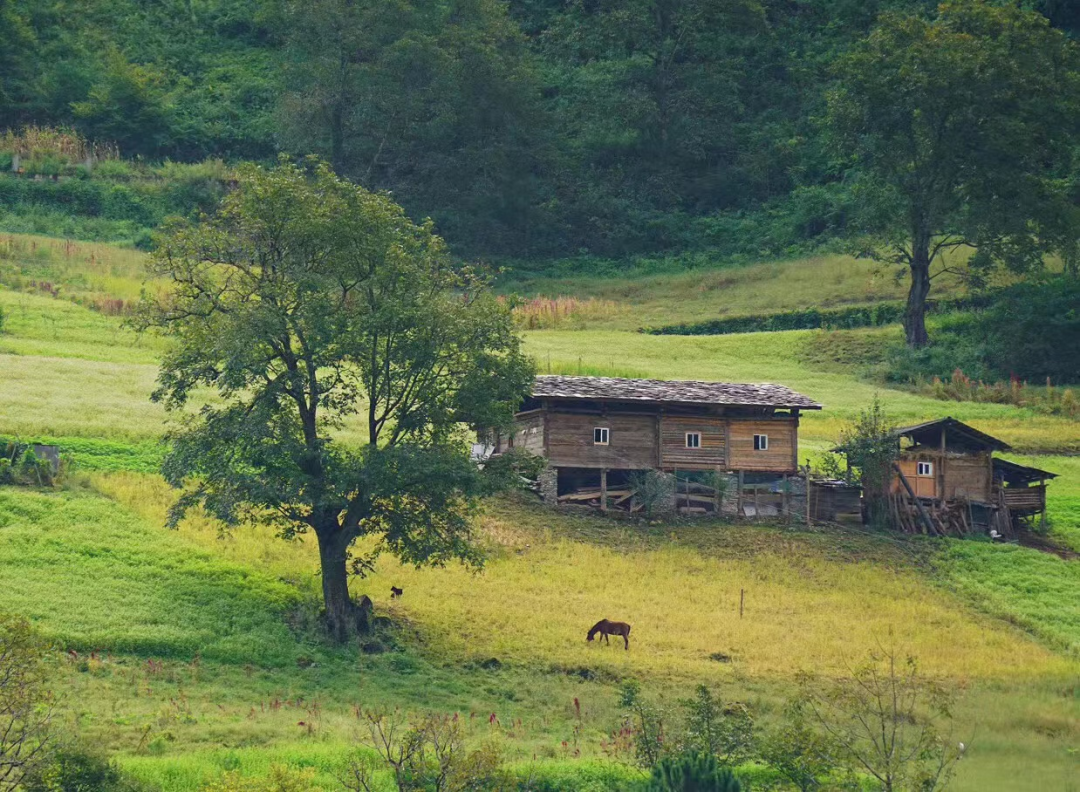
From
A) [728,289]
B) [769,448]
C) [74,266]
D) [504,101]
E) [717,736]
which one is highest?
[504,101]

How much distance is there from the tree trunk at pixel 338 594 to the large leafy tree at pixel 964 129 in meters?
40.6

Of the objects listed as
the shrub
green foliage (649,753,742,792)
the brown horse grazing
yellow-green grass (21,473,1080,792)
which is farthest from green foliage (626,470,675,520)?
the shrub

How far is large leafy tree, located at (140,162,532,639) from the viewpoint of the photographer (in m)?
41.4

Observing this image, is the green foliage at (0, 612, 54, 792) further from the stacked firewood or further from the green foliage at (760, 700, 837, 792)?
the stacked firewood

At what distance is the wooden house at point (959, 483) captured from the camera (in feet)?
184

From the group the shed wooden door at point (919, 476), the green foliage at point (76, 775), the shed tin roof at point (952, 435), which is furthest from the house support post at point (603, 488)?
the green foliage at point (76, 775)

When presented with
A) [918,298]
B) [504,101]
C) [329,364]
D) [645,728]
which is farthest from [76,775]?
[504,101]

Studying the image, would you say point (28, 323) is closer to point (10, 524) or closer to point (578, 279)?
point (10, 524)

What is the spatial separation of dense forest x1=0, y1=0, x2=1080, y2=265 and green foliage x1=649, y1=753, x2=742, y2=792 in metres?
70.4

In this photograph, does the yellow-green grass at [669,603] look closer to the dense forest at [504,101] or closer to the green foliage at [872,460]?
the green foliage at [872,460]

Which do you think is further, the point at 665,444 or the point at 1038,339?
the point at 1038,339

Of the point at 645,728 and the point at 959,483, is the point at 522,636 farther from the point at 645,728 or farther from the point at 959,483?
the point at 959,483

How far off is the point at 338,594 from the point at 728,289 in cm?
5243

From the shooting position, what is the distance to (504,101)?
9881cm
